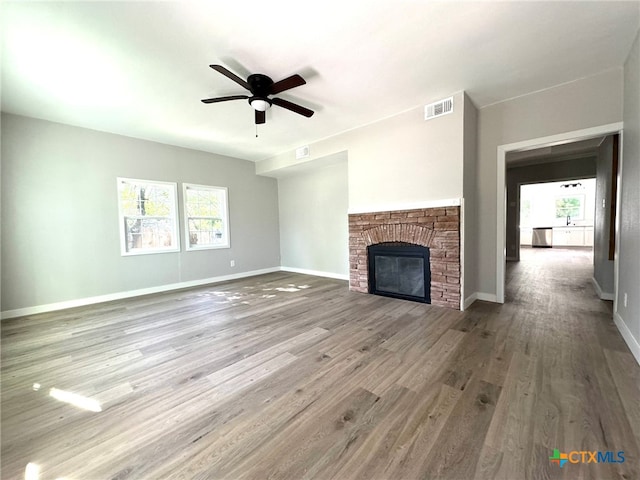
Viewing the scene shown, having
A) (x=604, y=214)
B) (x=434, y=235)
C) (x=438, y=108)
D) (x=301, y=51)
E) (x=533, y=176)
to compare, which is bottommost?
(x=434, y=235)

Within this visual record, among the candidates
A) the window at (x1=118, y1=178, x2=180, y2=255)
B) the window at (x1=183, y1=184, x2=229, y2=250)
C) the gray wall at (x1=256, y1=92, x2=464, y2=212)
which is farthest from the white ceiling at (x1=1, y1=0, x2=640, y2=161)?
the window at (x1=183, y1=184, x2=229, y2=250)

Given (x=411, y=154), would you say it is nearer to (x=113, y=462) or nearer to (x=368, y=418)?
(x=368, y=418)

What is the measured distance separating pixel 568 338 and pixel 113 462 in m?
3.54

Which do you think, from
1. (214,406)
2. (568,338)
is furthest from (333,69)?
(568,338)

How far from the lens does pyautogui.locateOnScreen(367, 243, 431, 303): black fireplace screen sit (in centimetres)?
356

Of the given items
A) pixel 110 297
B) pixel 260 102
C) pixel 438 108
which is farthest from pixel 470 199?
pixel 110 297

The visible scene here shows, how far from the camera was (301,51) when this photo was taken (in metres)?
2.31

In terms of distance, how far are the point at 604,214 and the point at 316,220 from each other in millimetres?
4696

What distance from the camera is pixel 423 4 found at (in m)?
1.85

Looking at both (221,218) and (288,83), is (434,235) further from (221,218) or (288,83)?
(221,218)

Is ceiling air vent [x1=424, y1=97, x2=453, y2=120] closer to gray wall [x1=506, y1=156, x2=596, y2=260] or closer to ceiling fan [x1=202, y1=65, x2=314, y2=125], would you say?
ceiling fan [x1=202, y1=65, x2=314, y2=125]

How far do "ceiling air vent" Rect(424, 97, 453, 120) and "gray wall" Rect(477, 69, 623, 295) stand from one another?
73 cm

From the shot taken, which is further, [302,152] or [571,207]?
[571,207]

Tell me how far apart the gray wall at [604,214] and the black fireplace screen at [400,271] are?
2364 mm
